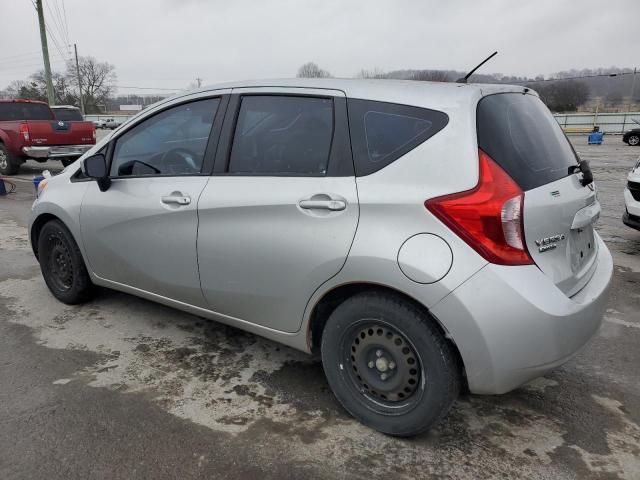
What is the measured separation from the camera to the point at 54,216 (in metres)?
3.98

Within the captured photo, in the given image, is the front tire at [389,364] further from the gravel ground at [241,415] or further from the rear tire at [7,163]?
the rear tire at [7,163]

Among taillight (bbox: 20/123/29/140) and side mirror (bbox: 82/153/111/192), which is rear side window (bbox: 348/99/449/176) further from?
taillight (bbox: 20/123/29/140)

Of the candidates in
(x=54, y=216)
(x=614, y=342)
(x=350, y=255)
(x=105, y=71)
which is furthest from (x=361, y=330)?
(x=105, y=71)

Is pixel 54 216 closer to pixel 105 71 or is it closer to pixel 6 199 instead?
pixel 6 199

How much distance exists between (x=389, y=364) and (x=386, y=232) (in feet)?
2.10

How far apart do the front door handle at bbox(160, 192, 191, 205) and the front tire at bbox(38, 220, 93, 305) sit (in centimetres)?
124

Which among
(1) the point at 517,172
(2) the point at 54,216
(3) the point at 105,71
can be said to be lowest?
(2) the point at 54,216

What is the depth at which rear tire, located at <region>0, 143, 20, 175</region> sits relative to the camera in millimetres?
11797

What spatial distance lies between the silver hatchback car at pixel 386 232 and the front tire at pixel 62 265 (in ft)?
3.18

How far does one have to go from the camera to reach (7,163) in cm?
1190

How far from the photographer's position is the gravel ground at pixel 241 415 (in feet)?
7.50

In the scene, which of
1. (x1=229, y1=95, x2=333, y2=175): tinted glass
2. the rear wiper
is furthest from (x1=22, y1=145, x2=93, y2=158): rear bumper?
the rear wiper

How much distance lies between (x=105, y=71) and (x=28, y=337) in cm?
8050

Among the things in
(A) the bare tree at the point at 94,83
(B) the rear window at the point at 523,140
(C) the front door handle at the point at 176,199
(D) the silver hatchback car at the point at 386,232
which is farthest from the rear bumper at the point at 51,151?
(A) the bare tree at the point at 94,83
